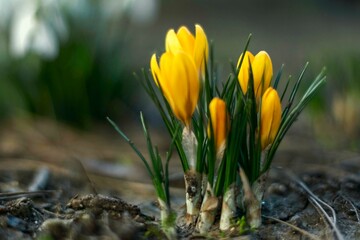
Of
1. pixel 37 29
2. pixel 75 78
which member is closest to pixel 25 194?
pixel 37 29

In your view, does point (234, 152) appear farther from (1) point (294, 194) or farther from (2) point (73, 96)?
(2) point (73, 96)

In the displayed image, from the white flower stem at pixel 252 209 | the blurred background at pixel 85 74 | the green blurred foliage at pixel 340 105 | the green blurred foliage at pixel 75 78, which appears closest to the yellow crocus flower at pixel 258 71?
the white flower stem at pixel 252 209

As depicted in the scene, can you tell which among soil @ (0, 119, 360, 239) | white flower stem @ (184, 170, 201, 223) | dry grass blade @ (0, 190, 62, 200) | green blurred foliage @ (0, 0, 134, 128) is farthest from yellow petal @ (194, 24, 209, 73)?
green blurred foliage @ (0, 0, 134, 128)

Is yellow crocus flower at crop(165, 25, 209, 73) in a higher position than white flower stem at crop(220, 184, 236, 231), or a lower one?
higher

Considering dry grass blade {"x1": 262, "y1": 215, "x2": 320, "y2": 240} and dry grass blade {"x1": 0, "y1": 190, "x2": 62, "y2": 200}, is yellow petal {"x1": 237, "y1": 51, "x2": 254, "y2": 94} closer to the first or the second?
dry grass blade {"x1": 262, "y1": 215, "x2": 320, "y2": 240}

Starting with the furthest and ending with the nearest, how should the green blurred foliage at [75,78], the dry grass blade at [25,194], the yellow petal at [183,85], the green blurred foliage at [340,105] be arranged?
1. the green blurred foliage at [75,78]
2. the green blurred foliage at [340,105]
3. the dry grass blade at [25,194]
4. the yellow petal at [183,85]

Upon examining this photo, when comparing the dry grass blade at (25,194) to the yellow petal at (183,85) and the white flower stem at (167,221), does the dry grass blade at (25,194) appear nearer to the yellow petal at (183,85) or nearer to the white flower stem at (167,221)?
the white flower stem at (167,221)
